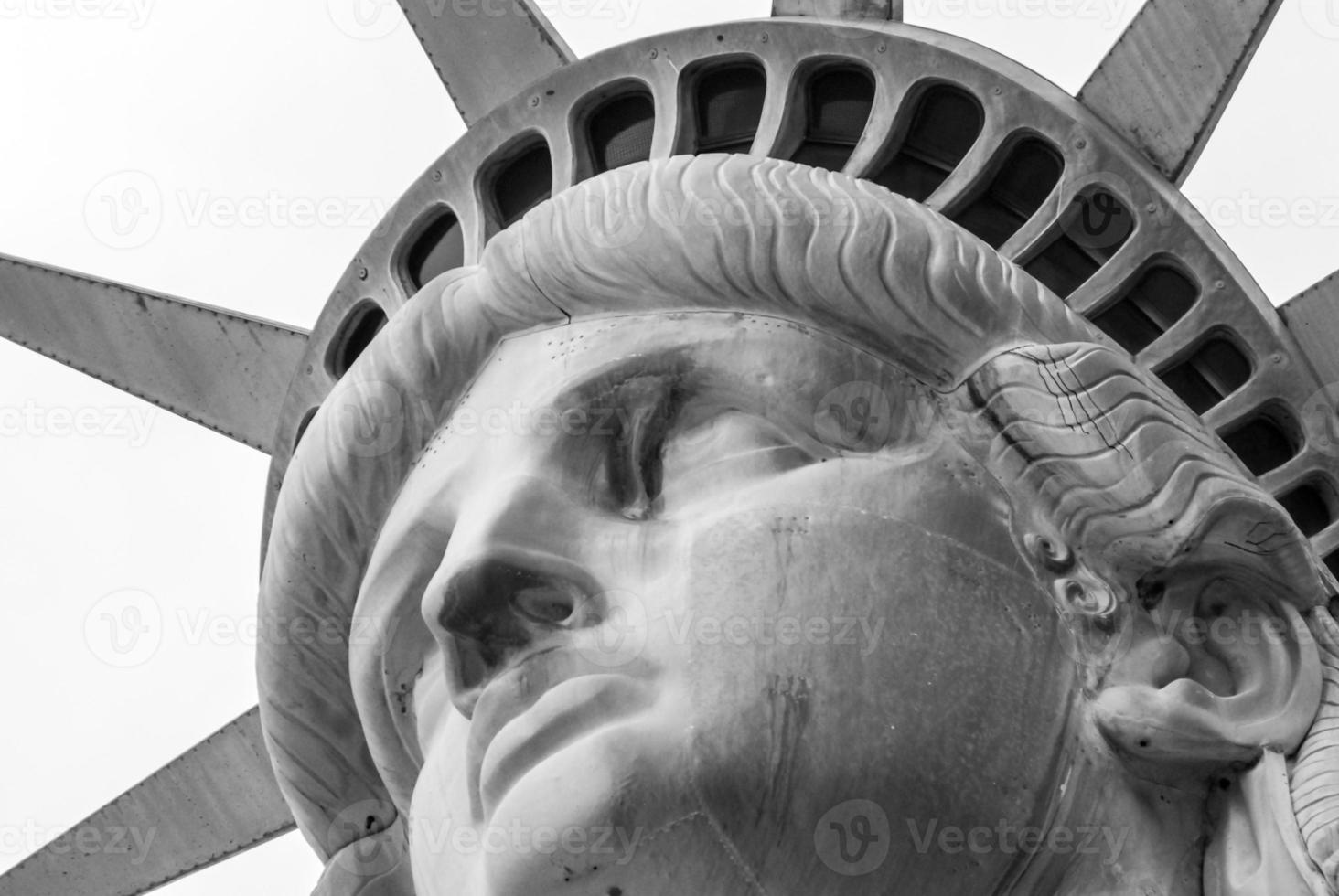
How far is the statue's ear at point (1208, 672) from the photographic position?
7.23 metres

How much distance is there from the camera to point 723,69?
9.11 m

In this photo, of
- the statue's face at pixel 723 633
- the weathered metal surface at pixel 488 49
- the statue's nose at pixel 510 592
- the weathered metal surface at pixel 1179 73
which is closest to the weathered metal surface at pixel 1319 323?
the weathered metal surface at pixel 1179 73

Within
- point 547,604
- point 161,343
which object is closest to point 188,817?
point 161,343

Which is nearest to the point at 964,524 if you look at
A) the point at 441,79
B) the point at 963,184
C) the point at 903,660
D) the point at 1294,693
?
the point at 903,660

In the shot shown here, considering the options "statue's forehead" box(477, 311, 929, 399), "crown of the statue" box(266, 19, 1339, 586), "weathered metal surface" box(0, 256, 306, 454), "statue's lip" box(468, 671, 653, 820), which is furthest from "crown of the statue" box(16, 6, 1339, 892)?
"statue's lip" box(468, 671, 653, 820)

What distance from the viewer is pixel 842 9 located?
918 cm

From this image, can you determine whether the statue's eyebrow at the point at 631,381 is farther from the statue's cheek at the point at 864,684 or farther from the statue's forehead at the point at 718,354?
the statue's cheek at the point at 864,684

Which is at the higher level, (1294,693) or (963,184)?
(963,184)

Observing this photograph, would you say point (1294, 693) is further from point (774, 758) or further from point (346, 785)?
point (346, 785)

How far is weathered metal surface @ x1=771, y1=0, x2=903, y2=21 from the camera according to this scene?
9.14 m

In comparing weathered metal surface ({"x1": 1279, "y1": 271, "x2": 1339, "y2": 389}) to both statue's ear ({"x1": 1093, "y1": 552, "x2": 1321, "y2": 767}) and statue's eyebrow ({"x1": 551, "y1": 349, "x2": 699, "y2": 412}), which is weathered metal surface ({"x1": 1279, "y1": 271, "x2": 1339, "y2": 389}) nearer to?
statue's ear ({"x1": 1093, "y1": 552, "x2": 1321, "y2": 767})

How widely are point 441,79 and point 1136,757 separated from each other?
3858mm

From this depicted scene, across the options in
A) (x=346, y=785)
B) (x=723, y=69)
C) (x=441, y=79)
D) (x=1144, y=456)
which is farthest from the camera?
(x=441, y=79)

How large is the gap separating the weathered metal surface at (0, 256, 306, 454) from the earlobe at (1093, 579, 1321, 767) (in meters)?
3.64
